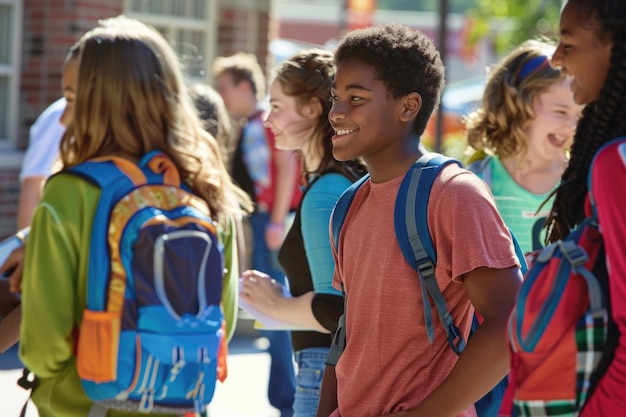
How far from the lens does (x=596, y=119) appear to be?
2.49m

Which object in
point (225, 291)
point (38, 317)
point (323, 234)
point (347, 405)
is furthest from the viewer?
point (323, 234)

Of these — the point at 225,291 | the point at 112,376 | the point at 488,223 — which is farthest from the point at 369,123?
the point at 112,376

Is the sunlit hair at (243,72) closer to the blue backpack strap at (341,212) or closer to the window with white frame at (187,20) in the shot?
the window with white frame at (187,20)

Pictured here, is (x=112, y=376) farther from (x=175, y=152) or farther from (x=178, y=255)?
(x=175, y=152)

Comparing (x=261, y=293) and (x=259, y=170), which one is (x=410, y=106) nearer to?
(x=261, y=293)

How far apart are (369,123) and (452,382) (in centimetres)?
75

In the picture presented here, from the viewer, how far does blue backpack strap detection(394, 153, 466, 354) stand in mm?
2789

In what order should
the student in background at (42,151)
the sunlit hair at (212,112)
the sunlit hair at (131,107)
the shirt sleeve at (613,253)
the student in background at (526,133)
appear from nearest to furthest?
the shirt sleeve at (613,253)
the sunlit hair at (131,107)
the student in background at (526,133)
the sunlit hair at (212,112)
the student in background at (42,151)

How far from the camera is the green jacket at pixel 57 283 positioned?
2.79 meters

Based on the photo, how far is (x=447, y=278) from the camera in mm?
2789

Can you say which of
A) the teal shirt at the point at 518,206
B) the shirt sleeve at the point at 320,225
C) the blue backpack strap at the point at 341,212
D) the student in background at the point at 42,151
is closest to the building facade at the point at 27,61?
the student in background at the point at 42,151

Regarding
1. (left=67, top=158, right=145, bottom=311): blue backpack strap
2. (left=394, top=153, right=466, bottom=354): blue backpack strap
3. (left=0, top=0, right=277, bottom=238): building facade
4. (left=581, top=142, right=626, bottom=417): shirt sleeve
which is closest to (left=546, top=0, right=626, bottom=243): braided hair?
(left=581, top=142, right=626, bottom=417): shirt sleeve

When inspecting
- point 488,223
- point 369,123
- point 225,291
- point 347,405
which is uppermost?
point 369,123

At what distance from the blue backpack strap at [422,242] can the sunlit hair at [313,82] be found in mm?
1314
